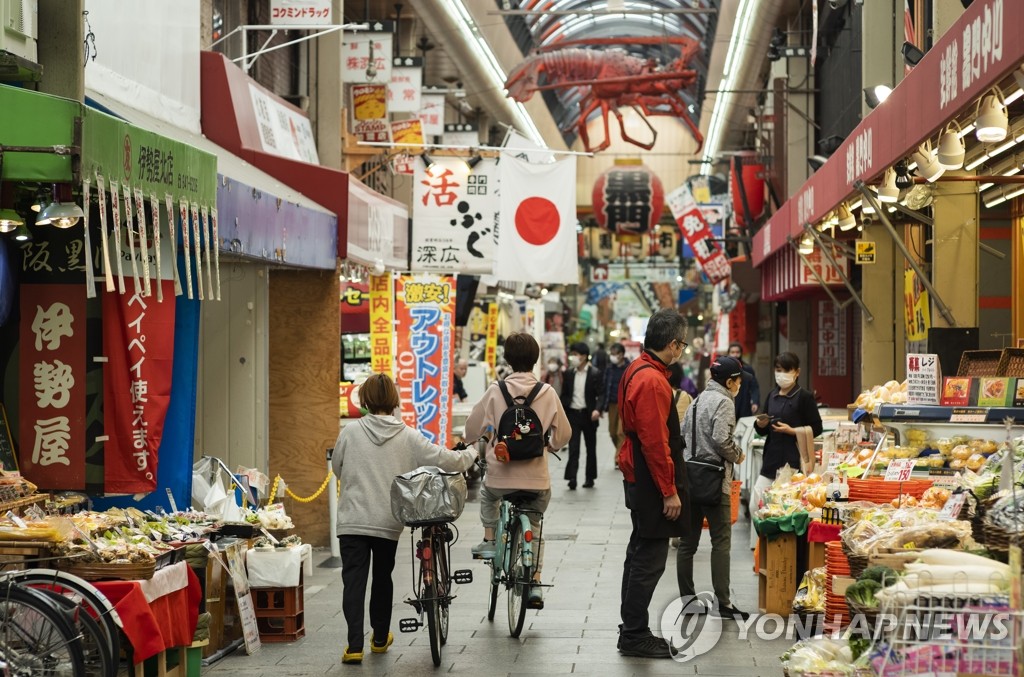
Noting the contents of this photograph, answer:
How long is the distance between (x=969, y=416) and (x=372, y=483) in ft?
13.4

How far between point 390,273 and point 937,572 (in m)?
11.0

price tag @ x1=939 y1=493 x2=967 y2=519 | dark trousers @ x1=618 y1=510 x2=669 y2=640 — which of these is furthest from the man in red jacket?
price tag @ x1=939 y1=493 x2=967 y2=519

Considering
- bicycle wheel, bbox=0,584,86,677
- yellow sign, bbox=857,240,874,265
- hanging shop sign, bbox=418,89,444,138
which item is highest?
hanging shop sign, bbox=418,89,444,138

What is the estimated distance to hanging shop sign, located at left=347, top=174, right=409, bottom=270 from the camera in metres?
13.5

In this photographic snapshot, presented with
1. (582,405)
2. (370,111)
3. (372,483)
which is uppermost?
(370,111)

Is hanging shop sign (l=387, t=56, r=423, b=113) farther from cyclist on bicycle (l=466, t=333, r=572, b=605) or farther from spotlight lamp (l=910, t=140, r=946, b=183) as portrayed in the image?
spotlight lamp (l=910, t=140, r=946, b=183)

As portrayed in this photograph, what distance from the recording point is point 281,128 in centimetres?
1416

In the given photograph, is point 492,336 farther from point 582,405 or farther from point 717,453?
point 717,453

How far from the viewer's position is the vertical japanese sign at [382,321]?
15.1 meters

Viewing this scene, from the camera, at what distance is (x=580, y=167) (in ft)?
158

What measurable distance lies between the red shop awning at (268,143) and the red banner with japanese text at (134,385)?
398 cm

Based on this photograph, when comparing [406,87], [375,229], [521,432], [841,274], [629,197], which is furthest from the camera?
[629,197]

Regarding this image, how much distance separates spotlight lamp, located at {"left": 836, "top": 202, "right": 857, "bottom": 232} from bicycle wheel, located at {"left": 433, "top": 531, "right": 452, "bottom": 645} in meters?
5.34

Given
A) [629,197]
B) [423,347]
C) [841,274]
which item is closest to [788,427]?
[841,274]
